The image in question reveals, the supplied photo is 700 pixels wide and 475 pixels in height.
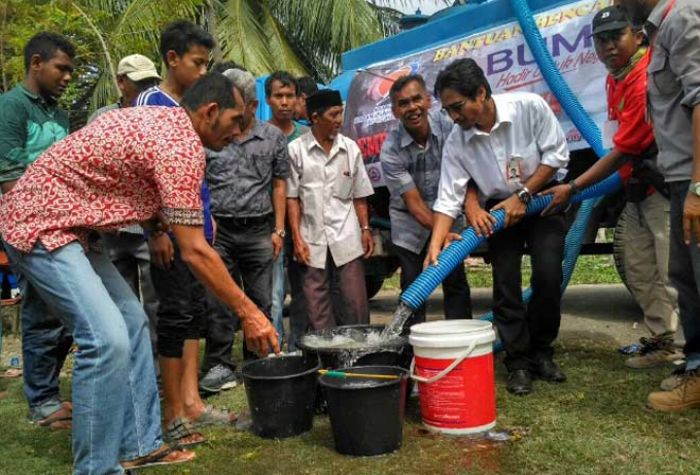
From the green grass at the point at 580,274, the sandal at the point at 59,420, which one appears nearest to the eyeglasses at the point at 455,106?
the sandal at the point at 59,420

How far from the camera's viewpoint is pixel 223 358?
15.2 feet

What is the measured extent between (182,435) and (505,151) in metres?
2.16

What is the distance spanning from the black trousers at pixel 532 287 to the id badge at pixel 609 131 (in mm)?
640

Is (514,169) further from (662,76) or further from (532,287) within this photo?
(662,76)

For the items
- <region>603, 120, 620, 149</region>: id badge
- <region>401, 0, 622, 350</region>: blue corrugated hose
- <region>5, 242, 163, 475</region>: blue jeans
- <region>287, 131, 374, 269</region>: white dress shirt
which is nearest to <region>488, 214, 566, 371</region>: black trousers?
<region>401, 0, 622, 350</region>: blue corrugated hose

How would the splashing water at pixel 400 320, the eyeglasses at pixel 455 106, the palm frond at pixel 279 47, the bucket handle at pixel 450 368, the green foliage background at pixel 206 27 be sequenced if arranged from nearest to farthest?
the bucket handle at pixel 450 368 → the splashing water at pixel 400 320 → the eyeglasses at pixel 455 106 → the green foliage background at pixel 206 27 → the palm frond at pixel 279 47

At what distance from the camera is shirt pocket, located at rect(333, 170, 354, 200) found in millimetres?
4680

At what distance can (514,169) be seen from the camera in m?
3.95

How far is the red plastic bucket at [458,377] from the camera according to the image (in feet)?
10.7

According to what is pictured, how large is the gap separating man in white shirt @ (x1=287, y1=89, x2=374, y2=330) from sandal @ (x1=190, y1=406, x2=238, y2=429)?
0.99 m

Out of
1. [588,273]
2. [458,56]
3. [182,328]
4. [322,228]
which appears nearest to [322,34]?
[588,273]

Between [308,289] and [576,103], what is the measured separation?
2011 mm

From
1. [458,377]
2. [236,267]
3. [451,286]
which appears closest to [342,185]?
[236,267]

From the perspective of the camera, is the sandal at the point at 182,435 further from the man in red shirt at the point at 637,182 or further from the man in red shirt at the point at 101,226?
the man in red shirt at the point at 637,182
